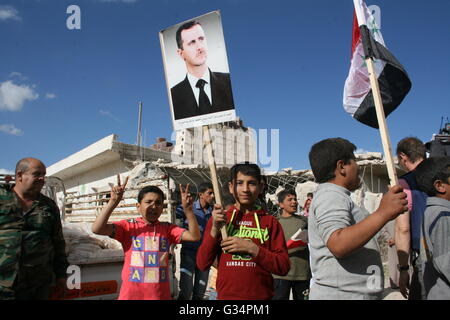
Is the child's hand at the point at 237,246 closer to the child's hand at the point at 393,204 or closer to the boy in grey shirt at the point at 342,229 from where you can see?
the boy in grey shirt at the point at 342,229

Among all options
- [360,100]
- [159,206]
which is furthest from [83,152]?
[360,100]

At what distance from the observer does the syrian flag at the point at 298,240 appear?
379 centimetres

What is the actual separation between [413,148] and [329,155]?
134cm

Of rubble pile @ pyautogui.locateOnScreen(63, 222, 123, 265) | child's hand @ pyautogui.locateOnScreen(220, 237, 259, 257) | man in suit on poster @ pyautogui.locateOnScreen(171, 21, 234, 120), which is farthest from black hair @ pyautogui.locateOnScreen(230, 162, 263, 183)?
rubble pile @ pyautogui.locateOnScreen(63, 222, 123, 265)

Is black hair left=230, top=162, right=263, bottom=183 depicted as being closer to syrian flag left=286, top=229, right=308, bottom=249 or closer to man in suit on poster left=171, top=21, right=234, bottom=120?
man in suit on poster left=171, top=21, right=234, bottom=120

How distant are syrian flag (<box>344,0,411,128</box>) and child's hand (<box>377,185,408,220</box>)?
1012 mm

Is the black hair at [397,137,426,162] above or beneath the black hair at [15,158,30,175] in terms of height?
beneath

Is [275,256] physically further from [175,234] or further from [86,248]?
[86,248]

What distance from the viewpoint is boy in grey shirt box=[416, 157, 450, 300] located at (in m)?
1.91

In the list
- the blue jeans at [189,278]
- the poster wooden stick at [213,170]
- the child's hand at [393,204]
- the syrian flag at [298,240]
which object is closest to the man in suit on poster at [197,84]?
the poster wooden stick at [213,170]

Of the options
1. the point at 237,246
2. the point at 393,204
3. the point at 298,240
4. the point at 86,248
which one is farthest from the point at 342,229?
the point at 86,248

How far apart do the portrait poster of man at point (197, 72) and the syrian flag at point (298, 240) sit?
1.86 metres

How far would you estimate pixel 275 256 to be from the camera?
226 centimetres

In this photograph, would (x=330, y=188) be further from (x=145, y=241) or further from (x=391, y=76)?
(x=145, y=241)
